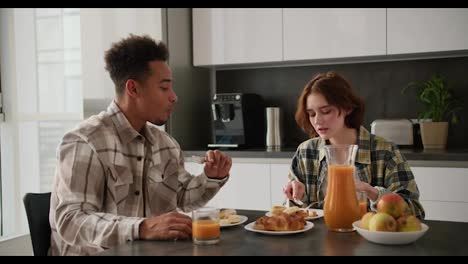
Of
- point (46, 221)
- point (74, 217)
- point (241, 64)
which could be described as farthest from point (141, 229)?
point (241, 64)

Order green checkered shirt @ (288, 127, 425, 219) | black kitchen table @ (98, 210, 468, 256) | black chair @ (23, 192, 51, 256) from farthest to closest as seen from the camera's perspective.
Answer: green checkered shirt @ (288, 127, 425, 219), black chair @ (23, 192, 51, 256), black kitchen table @ (98, 210, 468, 256)

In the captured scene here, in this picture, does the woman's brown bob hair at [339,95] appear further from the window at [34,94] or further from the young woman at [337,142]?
the window at [34,94]

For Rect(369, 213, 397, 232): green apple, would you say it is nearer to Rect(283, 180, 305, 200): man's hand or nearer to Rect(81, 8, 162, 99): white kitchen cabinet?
Rect(283, 180, 305, 200): man's hand

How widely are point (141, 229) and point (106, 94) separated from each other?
2498 mm

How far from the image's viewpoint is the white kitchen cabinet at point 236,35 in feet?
12.1

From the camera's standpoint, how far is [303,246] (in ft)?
4.55

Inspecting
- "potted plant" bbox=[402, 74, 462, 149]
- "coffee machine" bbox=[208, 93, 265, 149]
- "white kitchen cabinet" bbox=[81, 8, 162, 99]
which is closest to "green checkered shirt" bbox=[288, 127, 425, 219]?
"potted plant" bbox=[402, 74, 462, 149]

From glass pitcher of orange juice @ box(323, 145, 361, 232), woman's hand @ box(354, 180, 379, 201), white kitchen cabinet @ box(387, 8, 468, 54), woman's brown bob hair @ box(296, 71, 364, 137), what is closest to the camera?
glass pitcher of orange juice @ box(323, 145, 361, 232)

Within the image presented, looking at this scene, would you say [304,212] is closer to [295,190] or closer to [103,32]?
[295,190]

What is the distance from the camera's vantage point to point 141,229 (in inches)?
58.4

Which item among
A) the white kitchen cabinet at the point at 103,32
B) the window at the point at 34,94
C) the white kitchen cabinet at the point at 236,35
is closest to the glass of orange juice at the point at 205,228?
the white kitchen cabinet at the point at 236,35

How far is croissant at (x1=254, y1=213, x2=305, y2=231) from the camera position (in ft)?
4.99

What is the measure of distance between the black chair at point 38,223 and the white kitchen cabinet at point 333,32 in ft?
7.36
